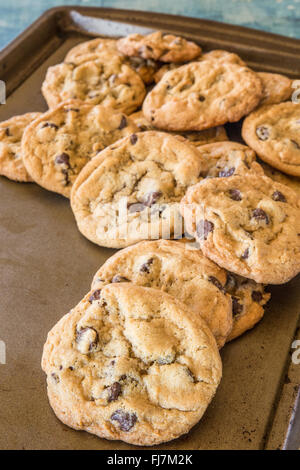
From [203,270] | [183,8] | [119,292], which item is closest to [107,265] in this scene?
[119,292]

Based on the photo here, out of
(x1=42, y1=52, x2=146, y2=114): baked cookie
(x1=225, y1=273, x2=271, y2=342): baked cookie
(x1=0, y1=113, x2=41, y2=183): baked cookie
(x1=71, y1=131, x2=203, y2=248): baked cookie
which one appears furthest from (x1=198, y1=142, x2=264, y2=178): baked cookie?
(x1=0, y1=113, x2=41, y2=183): baked cookie

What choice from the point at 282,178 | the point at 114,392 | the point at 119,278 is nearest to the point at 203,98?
the point at 282,178

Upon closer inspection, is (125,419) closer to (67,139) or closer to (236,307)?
(236,307)

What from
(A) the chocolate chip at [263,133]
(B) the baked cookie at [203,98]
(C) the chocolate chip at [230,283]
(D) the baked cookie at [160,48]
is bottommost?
(C) the chocolate chip at [230,283]

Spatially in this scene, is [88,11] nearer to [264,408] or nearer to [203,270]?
[203,270]

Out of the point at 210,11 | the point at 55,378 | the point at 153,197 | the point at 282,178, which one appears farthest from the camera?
the point at 210,11

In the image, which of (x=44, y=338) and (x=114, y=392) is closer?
(x=114, y=392)

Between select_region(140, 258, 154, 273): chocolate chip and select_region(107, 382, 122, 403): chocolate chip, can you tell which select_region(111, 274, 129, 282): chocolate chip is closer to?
select_region(140, 258, 154, 273): chocolate chip

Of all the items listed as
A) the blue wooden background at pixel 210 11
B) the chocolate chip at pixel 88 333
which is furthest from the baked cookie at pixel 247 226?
the blue wooden background at pixel 210 11

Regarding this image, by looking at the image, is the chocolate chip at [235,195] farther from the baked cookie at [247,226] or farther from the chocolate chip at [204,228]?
the chocolate chip at [204,228]
